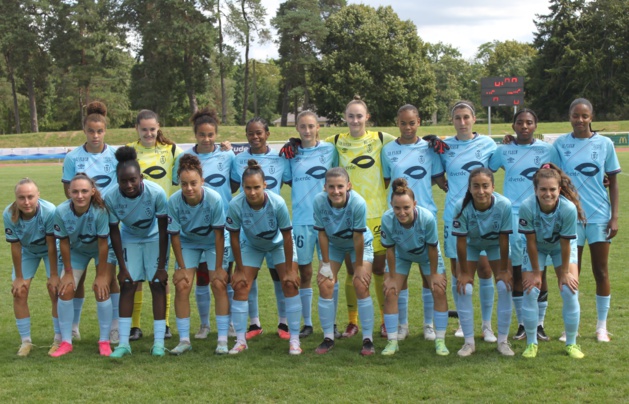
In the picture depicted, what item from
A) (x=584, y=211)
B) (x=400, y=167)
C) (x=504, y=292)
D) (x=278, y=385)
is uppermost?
(x=400, y=167)

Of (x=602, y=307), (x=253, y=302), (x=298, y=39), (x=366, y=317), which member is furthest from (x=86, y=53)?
(x=602, y=307)

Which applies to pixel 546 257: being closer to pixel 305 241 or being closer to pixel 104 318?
pixel 305 241

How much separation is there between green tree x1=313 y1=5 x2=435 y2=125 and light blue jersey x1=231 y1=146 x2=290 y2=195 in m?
42.8

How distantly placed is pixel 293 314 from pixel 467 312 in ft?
4.66

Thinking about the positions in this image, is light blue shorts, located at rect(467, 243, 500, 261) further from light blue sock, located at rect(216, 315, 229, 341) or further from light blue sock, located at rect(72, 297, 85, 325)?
light blue sock, located at rect(72, 297, 85, 325)

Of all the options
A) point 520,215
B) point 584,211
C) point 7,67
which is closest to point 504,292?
point 520,215

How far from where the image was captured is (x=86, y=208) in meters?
5.32

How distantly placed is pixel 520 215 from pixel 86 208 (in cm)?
349

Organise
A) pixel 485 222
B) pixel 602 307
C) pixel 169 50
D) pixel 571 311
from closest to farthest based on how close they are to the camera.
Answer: pixel 571 311
pixel 485 222
pixel 602 307
pixel 169 50

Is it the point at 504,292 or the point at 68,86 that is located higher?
the point at 68,86

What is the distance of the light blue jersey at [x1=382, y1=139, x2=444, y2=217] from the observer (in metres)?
5.77

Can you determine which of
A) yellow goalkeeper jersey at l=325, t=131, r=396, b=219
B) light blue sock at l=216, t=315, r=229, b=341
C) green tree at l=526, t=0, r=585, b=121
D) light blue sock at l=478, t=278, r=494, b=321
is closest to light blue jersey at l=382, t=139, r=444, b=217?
yellow goalkeeper jersey at l=325, t=131, r=396, b=219

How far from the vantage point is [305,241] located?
18.9 feet

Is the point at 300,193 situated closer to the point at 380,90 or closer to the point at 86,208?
the point at 86,208
